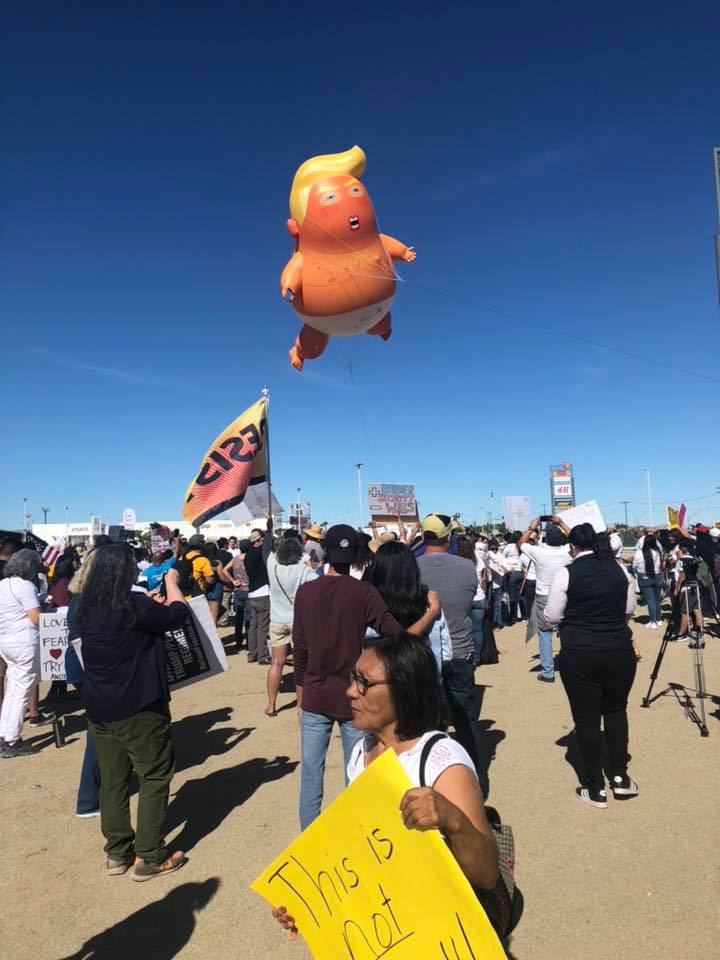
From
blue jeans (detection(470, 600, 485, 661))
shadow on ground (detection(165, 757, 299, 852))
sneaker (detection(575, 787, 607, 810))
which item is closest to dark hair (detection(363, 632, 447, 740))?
shadow on ground (detection(165, 757, 299, 852))

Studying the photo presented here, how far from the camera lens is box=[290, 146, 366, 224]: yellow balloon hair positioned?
643cm

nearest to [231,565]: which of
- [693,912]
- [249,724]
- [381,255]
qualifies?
[249,724]

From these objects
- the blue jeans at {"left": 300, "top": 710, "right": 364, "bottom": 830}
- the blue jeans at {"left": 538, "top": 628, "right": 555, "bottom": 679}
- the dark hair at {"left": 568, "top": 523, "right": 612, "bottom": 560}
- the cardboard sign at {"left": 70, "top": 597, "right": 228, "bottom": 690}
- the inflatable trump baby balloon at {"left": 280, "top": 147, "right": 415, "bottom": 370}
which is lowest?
the blue jeans at {"left": 538, "top": 628, "right": 555, "bottom": 679}

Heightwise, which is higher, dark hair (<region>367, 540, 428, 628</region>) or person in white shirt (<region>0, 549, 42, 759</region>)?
dark hair (<region>367, 540, 428, 628</region>)

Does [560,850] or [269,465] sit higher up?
[269,465]

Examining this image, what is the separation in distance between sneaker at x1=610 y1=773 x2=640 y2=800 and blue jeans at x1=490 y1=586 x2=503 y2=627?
756 centimetres

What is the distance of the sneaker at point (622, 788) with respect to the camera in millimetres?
4570

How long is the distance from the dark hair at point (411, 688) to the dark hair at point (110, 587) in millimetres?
2130

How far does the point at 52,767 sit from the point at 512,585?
10.1 metres

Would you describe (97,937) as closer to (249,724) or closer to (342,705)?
(342,705)

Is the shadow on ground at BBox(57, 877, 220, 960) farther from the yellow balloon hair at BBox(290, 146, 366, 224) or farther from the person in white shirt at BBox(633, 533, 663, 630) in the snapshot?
the person in white shirt at BBox(633, 533, 663, 630)

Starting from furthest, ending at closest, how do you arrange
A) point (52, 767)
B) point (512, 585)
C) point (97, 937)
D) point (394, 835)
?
point (512, 585) < point (52, 767) < point (97, 937) < point (394, 835)

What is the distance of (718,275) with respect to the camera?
5980mm

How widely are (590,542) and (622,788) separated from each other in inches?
71.9
